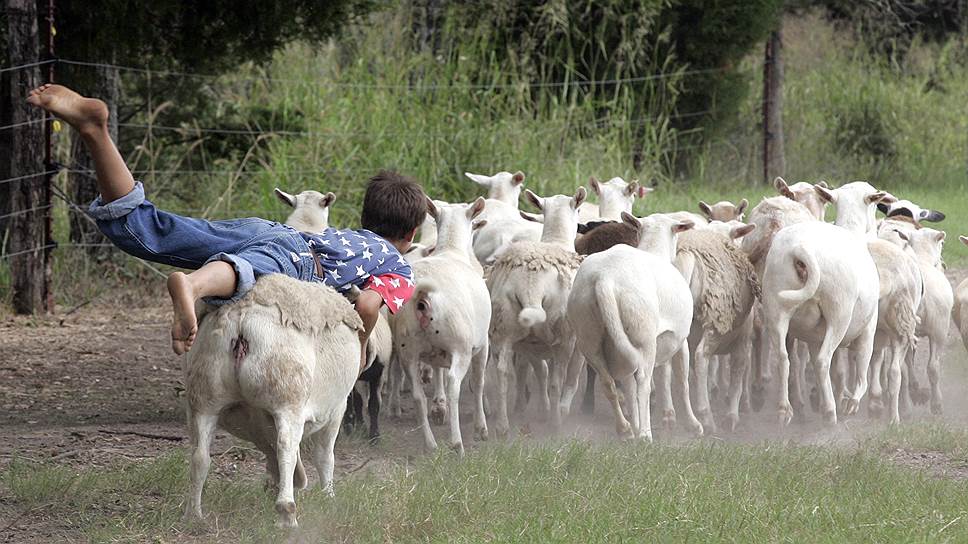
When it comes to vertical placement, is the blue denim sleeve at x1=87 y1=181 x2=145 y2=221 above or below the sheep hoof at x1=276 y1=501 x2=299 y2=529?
above

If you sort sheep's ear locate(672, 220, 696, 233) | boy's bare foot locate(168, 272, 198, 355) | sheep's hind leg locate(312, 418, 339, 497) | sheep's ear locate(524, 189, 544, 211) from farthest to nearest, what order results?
Result: 1. sheep's ear locate(524, 189, 544, 211)
2. sheep's ear locate(672, 220, 696, 233)
3. sheep's hind leg locate(312, 418, 339, 497)
4. boy's bare foot locate(168, 272, 198, 355)

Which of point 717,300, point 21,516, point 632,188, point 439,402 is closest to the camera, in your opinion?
point 21,516

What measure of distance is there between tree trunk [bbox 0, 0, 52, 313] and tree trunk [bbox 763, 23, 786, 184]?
377 inches

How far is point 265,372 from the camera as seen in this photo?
17.2 feet

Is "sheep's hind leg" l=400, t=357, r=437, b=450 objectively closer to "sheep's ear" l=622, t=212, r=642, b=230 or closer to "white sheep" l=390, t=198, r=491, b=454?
"white sheep" l=390, t=198, r=491, b=454

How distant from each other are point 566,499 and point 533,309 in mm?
2361

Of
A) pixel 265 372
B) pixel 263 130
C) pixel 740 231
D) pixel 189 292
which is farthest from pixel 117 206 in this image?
pixel 263 130

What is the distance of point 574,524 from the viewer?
5473 millimetres

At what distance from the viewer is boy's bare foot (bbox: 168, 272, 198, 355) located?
4797 mm

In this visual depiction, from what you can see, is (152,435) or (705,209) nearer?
(152,435)

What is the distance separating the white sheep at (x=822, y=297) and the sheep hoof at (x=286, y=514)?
12.7 ft

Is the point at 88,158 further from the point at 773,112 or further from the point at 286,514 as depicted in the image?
the point at 773,112

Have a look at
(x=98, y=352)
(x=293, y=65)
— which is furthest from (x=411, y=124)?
(x=98, y=352)

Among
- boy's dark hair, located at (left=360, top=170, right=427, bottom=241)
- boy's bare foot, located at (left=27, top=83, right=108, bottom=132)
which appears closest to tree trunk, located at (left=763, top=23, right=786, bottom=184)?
boy's dark hair, located at (left=360, top=170, right=427, bottom=241)
